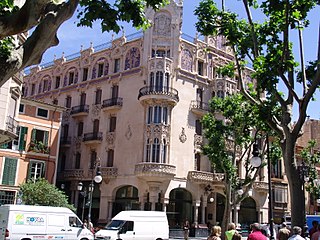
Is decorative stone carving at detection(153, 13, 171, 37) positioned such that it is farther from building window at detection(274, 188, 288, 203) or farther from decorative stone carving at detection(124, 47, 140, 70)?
building window at detection(274, 188, 288, 203)

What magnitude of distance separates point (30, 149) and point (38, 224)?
615 inches

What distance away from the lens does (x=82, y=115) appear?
4138 centimetres

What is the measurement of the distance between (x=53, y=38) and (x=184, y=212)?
32118mm

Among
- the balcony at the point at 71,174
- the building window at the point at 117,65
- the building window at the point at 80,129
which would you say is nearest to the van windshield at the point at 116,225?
the balcony at the point at 71,174

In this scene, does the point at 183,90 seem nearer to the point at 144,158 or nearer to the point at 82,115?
the point at 144,158

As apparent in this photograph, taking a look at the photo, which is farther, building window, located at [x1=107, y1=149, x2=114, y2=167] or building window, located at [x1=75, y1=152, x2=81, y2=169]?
building window, located at [x1=75, y1=152, x2=81, y2=169]

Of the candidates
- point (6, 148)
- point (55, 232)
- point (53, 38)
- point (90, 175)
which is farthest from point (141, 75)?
point (53, 38)

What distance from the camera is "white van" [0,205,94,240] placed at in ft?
64.2

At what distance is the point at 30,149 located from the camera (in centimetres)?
3494

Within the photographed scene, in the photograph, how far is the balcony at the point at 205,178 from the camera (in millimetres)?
36969

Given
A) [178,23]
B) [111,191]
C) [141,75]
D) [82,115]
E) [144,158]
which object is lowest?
[111,191]

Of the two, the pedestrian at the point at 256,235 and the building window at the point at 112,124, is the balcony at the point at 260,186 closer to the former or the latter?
the building window at the point at 112,124

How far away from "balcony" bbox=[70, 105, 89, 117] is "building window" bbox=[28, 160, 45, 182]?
23.8 feet

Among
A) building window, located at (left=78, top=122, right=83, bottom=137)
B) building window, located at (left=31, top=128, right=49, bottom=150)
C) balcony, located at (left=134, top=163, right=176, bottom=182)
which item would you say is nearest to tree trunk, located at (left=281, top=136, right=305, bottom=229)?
balcony, located at (left=134, top=163, right=176, bottom=182)
